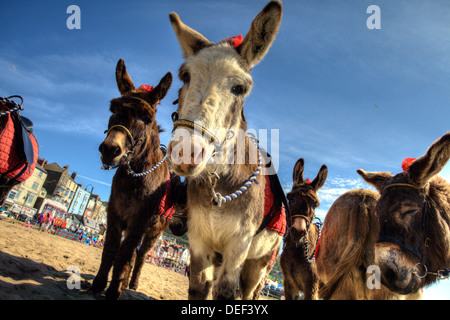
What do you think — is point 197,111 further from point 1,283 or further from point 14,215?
point 14,215

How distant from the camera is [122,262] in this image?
146 inches

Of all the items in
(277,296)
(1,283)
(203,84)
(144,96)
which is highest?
(144,96)

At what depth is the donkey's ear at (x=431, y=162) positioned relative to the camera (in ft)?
9.52

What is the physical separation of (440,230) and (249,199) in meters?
2.60

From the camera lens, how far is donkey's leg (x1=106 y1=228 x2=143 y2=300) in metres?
3.58

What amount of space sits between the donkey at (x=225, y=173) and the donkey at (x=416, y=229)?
5.37ft

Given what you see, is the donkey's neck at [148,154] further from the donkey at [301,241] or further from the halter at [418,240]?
the halter at [418,240]

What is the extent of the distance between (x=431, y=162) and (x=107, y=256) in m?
4.94

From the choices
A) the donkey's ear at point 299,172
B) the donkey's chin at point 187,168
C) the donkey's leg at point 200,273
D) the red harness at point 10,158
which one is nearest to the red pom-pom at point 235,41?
the donkey's chin at point 187,168

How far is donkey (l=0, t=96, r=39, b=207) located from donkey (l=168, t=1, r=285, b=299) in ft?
12.2

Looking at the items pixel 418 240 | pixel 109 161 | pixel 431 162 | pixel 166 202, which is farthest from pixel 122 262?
pixel 431 162
